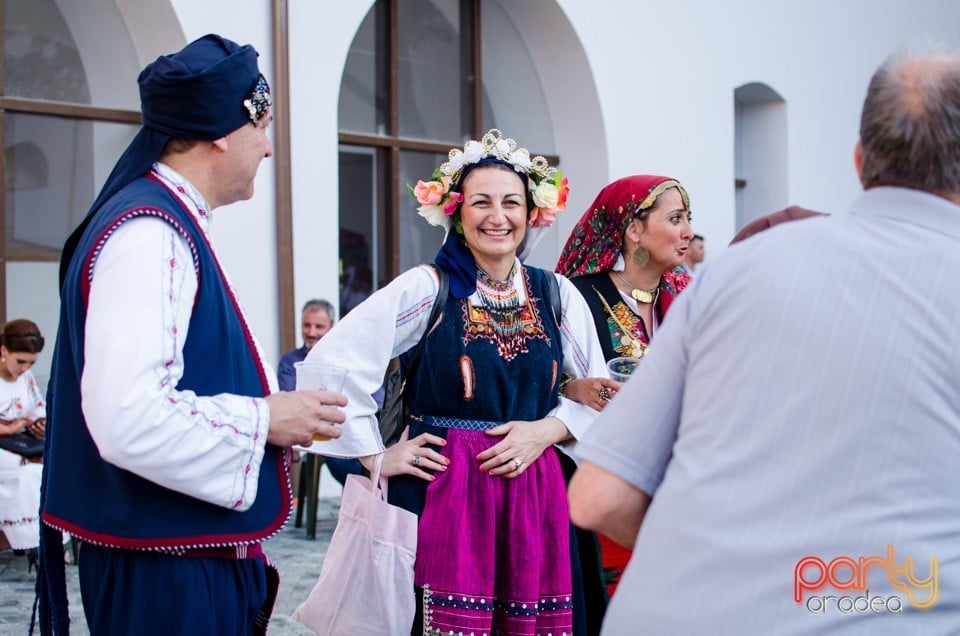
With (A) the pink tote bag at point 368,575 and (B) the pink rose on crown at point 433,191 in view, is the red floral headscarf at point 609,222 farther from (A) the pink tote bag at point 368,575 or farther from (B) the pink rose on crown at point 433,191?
(A) the pink tote bag at point 368,575

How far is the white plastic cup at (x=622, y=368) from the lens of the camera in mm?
3025

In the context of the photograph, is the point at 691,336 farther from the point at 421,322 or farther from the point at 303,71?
the point at 303,71

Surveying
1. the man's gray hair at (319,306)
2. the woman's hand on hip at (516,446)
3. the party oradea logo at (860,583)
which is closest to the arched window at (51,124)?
the man's gray hair at (319,306)

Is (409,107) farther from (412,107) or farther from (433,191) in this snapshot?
(433,191)

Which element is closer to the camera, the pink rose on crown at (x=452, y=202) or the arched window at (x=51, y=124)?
the pink rose on crown at (x=452, y=202)

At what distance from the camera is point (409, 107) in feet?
28.0

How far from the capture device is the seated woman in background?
5801 mm

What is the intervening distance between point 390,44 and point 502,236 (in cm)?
535

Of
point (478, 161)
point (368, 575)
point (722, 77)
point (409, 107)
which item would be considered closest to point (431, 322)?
point (478, 161)

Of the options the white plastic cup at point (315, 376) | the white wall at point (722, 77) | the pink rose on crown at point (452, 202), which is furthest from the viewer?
the white wall at point (722, 77)

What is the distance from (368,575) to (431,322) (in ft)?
2.33

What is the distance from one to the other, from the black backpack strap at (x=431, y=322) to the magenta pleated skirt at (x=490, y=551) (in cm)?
22

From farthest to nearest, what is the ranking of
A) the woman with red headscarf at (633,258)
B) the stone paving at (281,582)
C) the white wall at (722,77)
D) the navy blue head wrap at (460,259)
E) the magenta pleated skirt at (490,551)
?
the white wall at (722,77) < the stone paving at (281,582) < the woman with red headscarf at (633,258) < the navy blue head wrap at (460,259) < the magenta pleated skirt at (490,551)

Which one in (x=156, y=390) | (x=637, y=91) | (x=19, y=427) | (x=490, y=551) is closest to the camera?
(x=156, y=390)
